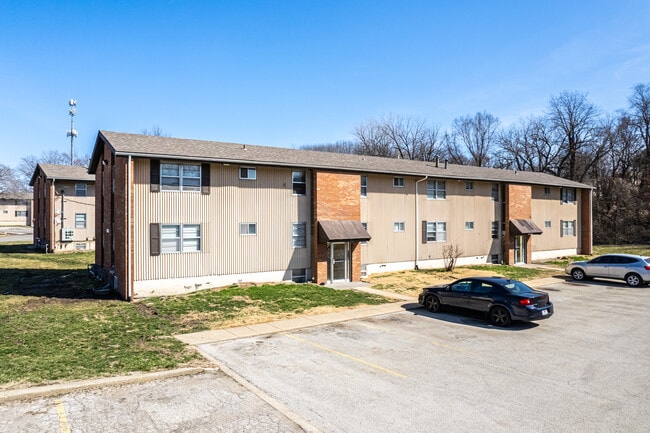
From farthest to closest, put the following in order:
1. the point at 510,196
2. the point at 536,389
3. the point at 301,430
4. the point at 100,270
Answer: 1. the point at 510,196
2. the point at 100,270
3. the point at 536,389
4. the point at 301,430

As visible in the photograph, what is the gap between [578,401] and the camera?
25.8 ft

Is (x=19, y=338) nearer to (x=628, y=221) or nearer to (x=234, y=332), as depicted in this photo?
(x=234, y=332)

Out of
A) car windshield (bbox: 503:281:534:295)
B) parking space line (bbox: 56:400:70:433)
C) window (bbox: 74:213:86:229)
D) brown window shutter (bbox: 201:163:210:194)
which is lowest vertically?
parking space line (bbox: 56:400:70:433)

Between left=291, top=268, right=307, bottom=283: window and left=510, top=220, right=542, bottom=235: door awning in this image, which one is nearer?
left=291, top=268, right=307, bottom=283: window

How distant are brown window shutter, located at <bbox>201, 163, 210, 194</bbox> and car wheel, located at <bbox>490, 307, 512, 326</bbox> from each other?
41.6 feet

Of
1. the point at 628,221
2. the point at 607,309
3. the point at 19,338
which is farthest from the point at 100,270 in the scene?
the point at 628,221

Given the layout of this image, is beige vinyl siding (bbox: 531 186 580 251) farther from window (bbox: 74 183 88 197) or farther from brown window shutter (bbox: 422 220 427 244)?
window (bbox: 74 183 88 197)

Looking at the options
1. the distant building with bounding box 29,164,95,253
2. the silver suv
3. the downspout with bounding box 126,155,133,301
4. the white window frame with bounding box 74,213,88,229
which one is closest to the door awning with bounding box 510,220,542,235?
the silver suv

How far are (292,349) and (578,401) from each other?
6.50 m

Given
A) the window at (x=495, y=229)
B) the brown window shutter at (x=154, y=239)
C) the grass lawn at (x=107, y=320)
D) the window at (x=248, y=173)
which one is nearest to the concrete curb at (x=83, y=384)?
the grass lawn at (x=107, y=320)

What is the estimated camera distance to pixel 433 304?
53.2 ft

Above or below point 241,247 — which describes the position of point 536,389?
below

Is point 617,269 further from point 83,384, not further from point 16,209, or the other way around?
point 16,209

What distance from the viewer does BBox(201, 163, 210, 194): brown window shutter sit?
19234 millimetres
